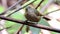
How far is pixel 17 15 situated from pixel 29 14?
248 mm

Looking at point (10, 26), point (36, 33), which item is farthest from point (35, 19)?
point (10, 26)

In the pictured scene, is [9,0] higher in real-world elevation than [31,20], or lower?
higher

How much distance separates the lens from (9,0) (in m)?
3.08

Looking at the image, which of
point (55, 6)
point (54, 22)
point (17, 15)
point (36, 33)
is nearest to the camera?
point (36, 33)

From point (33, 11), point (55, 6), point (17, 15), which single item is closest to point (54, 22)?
point (17, 15)

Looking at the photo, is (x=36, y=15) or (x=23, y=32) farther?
(x=23, y=32)

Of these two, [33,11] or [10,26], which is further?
[10,26]

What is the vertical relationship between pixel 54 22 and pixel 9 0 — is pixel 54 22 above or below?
below

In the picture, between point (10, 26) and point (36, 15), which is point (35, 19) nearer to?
point (36, 15)

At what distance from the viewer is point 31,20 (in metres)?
0.91

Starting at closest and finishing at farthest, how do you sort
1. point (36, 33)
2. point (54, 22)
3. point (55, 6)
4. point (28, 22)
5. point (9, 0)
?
1. point (28, 22)
2. point (36, 33)
3. point (54, 22)
4. point (55, 6)
5. point (9, 0)

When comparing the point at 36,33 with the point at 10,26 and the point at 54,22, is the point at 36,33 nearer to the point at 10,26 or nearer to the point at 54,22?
the point at 10,26

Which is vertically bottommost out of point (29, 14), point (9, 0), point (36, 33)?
point (36, 33)

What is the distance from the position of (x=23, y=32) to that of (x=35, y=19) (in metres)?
0.22
